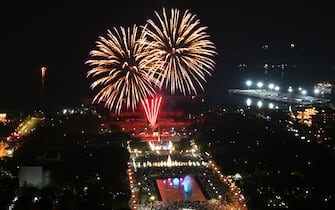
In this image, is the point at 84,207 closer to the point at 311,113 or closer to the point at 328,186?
the point at 328,186

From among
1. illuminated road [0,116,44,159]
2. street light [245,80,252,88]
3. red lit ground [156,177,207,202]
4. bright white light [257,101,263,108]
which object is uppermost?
street light [245,80,252,88]

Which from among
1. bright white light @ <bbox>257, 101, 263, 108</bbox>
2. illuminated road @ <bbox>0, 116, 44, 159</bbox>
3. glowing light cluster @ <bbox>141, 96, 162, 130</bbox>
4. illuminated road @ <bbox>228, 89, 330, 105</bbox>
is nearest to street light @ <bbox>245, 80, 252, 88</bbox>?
illuminated road @ <bbox>228, 89, 330, 105</bbox>

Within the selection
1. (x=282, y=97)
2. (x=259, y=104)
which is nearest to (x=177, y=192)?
(x=259, y=104)

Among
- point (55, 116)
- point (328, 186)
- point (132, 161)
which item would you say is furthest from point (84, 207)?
point (55, 116)

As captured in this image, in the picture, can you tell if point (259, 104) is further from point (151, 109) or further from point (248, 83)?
point (151, 109)

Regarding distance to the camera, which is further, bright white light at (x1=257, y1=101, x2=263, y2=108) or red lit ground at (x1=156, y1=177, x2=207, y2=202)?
bright white light at (x1=257, y1=101, x2=263, y2=108)

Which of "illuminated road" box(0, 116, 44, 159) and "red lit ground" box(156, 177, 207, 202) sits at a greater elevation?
"illuminated road" box(0, 116, 44, 159)

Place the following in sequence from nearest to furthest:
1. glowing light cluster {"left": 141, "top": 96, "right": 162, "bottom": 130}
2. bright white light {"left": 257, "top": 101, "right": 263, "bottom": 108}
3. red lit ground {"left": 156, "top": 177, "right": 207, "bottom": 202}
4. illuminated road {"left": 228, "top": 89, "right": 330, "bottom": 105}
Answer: red lit ground {"left": 156, "top": 177, "right": 207, "bottom": 202}, glowing light cluster {"left": 141, "top": 96, "right": 162, "bottom": 130}, bright white light {"left": 257, "top": 101, "right": 263, "bottom": 108}, illuminated road {"left": 228, "top": 89, "right": 330, "bottom": 105}

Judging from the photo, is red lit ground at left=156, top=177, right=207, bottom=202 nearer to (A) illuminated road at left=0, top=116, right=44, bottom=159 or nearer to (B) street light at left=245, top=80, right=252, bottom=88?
(A) illuminated road at left=0, top=116, right=44, bottom=159
